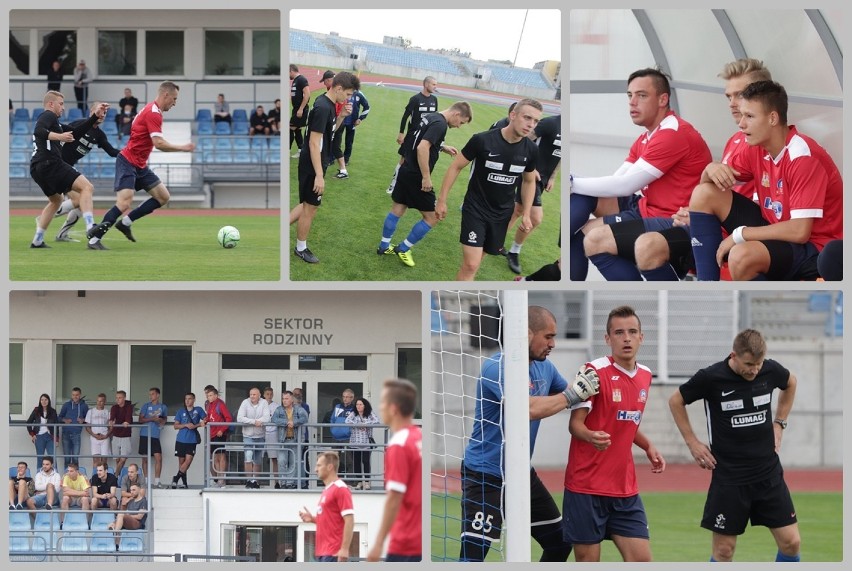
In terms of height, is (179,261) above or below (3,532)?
above

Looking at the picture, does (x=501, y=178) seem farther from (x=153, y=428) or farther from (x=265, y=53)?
(x=265, y=53)

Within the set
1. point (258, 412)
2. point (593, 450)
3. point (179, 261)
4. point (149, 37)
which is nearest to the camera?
point (593, 450)

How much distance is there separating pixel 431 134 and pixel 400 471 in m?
2.68

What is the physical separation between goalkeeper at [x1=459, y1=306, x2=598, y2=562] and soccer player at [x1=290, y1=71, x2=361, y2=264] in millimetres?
1640

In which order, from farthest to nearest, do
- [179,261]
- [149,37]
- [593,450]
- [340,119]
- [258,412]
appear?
[149,37], [258,412], [179,261], [340,119], [593,450]

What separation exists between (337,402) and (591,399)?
20.2 ft

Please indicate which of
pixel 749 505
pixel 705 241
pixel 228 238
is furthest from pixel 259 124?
pixel 749 505

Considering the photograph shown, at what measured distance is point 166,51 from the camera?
2042 centimetres

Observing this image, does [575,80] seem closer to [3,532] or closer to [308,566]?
[308,566]

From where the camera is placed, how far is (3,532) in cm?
756

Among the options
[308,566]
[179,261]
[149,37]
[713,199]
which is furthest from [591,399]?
[149,37]

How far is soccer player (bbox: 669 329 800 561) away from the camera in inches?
247

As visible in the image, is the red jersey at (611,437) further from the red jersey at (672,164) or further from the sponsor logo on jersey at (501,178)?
the sponsor logo on jersey at (501,178)

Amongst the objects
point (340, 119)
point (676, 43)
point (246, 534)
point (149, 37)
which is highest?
point (149, 37)
